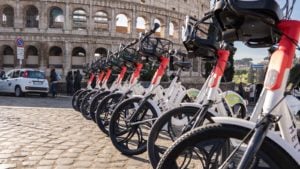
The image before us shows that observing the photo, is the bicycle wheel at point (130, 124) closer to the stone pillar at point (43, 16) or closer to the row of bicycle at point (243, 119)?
the row of bicycle at point (243, 119)

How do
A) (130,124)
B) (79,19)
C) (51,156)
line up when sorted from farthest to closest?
(79,19), (130,124), (51,156)

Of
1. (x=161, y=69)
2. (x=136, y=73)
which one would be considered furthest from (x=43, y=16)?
(x=161, y=69)

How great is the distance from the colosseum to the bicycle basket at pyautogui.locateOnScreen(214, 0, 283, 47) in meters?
40.1

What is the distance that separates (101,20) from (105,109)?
130ft

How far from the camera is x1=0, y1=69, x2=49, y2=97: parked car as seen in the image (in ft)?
70.0

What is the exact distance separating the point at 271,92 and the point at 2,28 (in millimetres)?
42916

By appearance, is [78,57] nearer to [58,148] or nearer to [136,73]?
[136,73]

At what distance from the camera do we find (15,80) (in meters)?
21.9

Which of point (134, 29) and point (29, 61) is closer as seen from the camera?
point (29, 61)

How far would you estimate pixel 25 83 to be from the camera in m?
21.3

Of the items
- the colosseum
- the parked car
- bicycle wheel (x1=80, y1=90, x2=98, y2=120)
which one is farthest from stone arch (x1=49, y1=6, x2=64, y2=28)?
bicycle wheel (x1=80, y1=90, x2=98, y2=120)

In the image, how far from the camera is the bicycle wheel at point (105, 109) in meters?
6.91

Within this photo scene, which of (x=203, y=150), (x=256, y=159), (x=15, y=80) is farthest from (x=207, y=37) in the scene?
(x=15, y=80)

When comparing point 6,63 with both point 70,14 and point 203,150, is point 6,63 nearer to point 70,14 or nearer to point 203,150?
point 70,14
